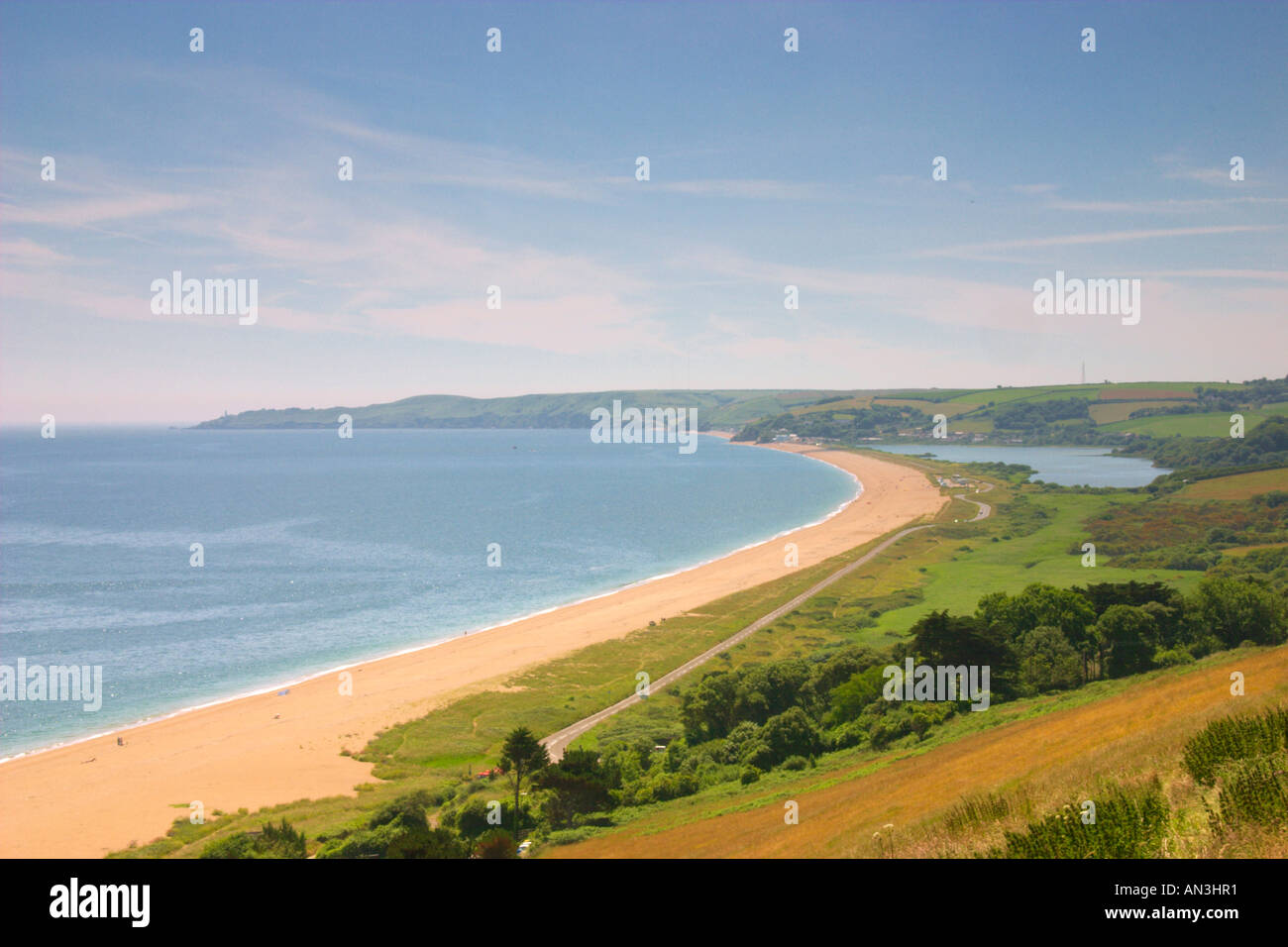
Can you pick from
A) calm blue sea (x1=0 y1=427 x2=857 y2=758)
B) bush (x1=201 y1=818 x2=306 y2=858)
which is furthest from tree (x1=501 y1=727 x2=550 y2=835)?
calm blue sea (x1=0 y1=427 x2=857 y2=758)

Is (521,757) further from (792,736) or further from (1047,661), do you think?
(1047,661)

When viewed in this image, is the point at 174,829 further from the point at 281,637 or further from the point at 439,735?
the point at 281,637

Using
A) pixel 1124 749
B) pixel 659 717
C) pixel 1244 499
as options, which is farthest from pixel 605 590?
pixel 1244 499

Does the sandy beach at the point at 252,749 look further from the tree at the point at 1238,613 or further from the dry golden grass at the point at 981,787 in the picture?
the tree at the point at 1238,613

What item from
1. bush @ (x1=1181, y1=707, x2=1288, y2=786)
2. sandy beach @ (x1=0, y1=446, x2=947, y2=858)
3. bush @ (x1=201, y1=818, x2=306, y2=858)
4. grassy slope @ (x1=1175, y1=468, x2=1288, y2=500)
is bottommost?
sandy beach @ (x1=0, y1=446, x2=947, y2=858)

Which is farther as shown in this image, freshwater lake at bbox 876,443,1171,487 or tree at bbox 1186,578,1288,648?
freshwater lake at bbox 876,443,1171,487

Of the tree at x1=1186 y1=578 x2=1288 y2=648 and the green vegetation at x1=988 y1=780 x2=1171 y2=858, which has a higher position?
the green vegetation at x1=988 y1=780 x2=1171 y2=858

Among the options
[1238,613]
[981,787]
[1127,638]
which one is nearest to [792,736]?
[981,787]

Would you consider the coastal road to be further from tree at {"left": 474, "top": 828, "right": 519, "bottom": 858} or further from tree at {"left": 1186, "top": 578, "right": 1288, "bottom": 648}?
tree at {"left": 1186, "top": 578, "right": 1288, "bottom": 648}

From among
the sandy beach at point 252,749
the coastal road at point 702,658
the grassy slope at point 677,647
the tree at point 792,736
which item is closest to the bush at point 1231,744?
the tree at point 792,736
